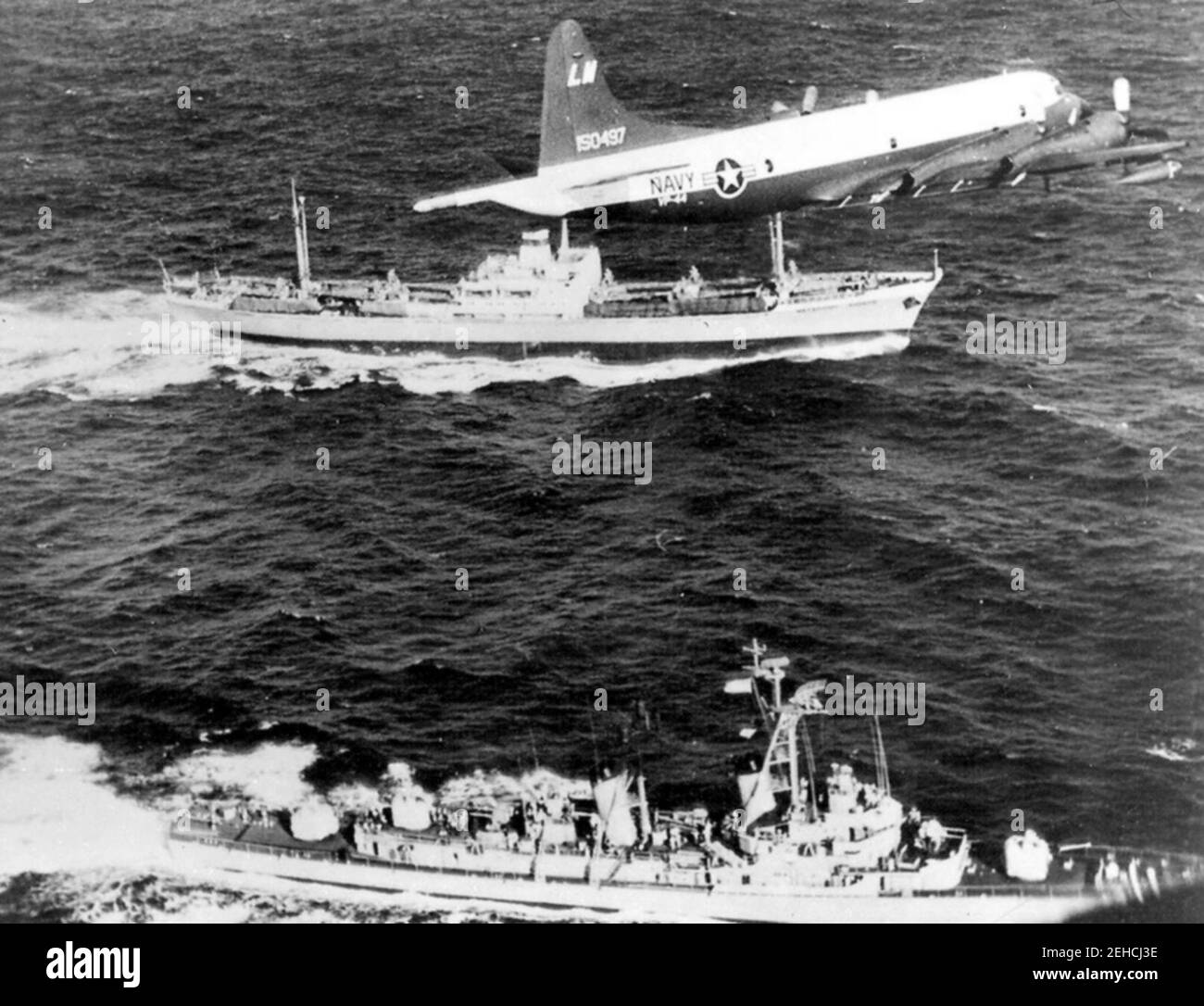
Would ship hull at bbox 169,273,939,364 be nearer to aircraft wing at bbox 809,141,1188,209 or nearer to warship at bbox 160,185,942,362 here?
warship at bbox 160,185,942,362

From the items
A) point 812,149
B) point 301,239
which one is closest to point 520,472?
point 812,149

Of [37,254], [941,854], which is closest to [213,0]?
[37,254]

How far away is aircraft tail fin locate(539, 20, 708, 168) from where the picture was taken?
98812 mm

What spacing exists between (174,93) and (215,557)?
37.3 meters

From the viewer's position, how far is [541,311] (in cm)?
11188

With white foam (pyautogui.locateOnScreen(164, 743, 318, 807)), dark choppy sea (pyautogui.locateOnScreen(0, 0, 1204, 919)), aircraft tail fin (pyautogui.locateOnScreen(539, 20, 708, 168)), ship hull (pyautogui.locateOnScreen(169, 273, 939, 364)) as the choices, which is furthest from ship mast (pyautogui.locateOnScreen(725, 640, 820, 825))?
ship hull (pyautogui.locateOnScreen(169, 273, 939, 364))

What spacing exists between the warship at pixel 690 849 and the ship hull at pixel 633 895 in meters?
0.07

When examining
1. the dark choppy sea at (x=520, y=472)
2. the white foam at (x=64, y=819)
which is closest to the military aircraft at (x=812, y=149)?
the dark choppy sea at (x=520, y=472)

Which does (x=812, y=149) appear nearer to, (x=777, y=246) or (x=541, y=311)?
(x=777, y=246)

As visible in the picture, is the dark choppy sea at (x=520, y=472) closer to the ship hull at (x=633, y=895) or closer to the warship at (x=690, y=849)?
the ship hull at (x=633, y=895)

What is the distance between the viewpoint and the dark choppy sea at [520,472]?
73.5m

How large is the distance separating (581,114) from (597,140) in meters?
1.96

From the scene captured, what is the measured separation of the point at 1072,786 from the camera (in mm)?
70438

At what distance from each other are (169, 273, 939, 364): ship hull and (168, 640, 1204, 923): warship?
40916mm
